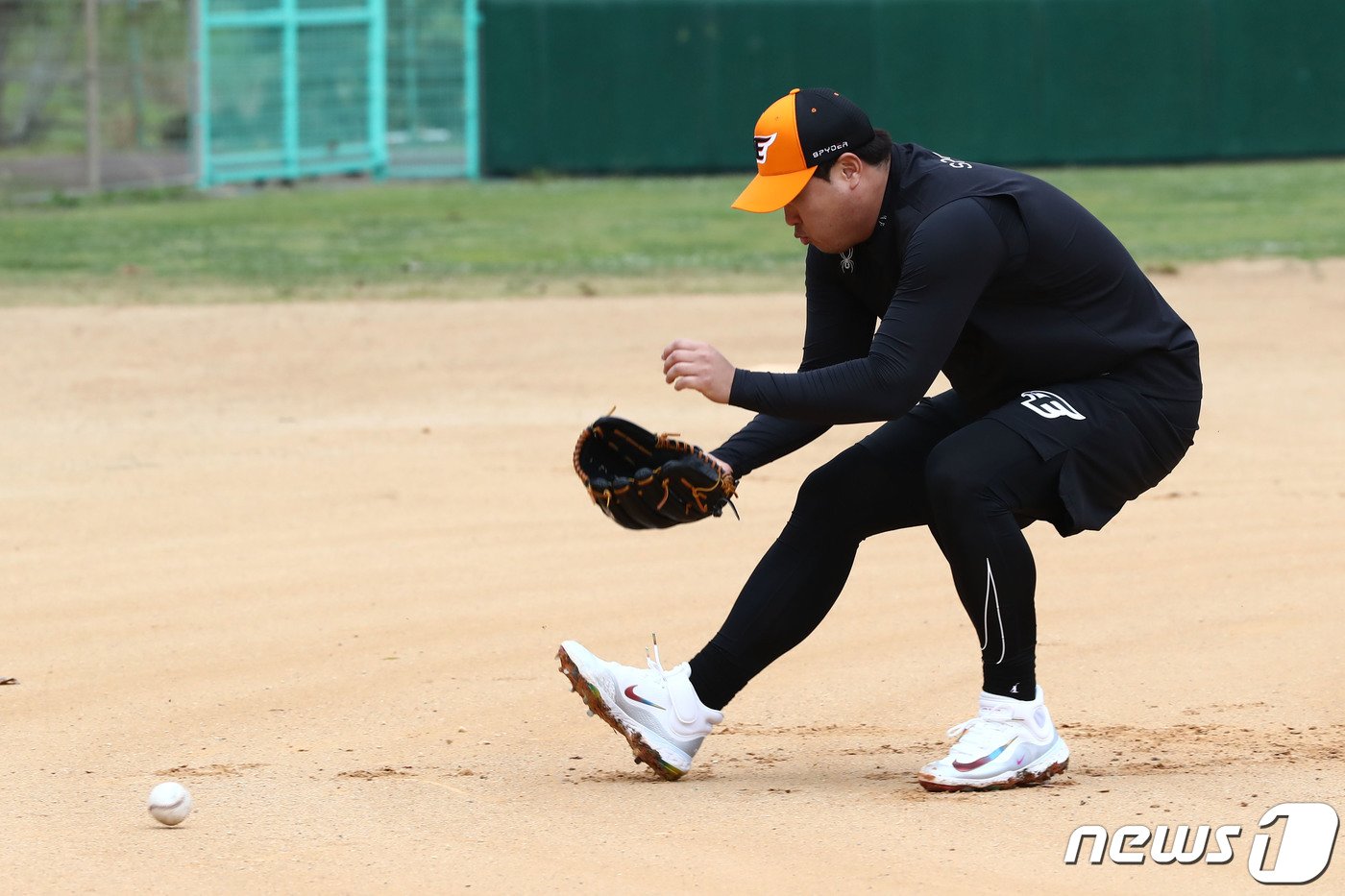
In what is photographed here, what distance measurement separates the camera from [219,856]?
3566mm

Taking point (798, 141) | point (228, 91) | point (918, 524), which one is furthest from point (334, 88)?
point (798, 141)

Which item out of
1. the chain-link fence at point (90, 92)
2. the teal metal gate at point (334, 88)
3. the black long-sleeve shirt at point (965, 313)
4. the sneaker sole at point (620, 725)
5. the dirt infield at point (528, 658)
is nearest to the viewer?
the dirt infield at point (528, 658)

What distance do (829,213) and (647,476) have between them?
69 cm

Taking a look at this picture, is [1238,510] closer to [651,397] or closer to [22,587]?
[651,397]

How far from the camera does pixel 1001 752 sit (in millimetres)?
3938

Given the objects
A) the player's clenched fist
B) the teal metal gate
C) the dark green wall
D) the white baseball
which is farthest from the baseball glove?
the dark green wall

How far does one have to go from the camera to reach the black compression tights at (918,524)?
3883mm

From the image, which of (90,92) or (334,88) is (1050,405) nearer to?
(90,92)

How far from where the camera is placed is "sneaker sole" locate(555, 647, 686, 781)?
13.5 ft

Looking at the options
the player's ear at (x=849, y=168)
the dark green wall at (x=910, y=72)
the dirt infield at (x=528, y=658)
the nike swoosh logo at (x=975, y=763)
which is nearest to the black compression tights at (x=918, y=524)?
the nike swoosh logo at (x=975, y=763)

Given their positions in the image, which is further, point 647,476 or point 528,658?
point 528,658

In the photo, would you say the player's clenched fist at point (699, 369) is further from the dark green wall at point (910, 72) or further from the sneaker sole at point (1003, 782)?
the dark green wall at point (910, 72)

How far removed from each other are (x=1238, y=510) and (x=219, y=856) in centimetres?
449

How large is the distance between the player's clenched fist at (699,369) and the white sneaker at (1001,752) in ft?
3.05
